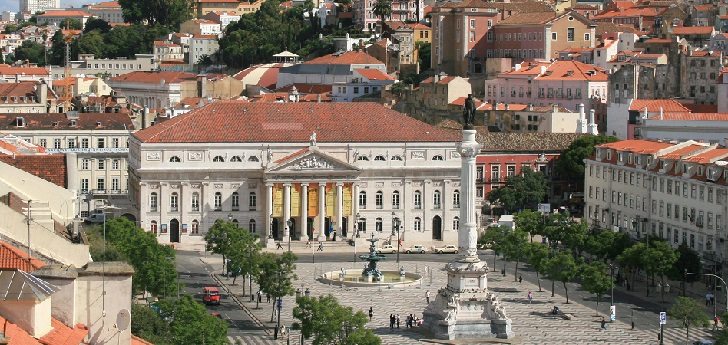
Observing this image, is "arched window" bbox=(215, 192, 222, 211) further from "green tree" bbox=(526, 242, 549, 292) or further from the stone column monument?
the stone column monument

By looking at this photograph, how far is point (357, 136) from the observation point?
4882 inches

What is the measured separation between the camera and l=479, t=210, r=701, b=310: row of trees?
90688mm

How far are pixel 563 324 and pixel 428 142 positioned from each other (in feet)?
142

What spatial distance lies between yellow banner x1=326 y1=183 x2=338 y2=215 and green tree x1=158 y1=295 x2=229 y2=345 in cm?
6052

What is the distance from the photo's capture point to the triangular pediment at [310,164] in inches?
4779

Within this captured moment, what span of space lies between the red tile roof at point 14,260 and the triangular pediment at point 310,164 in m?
94.1

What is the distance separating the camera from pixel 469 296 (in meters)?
77.3

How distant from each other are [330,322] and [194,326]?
9.25 m

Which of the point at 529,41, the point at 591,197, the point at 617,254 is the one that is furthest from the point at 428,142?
the point at 529,41

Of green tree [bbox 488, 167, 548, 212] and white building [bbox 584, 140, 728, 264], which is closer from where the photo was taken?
white building [bbox 584, 140, 728, 264]

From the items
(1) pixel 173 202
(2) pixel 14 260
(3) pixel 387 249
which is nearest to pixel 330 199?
(3) pixel 387 249

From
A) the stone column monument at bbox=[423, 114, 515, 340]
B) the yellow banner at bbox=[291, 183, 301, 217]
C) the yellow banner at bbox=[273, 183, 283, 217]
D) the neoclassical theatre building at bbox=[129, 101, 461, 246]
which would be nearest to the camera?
the stone column monument at bbox=[423, 114, 515, 340]

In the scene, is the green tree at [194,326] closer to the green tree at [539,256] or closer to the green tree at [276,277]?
the green tree at [276,277]

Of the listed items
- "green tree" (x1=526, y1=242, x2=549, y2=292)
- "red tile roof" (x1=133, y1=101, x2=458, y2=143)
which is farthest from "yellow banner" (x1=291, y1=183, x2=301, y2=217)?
"green tree" (x1=526, y1=242, x2=549, y2=292)
